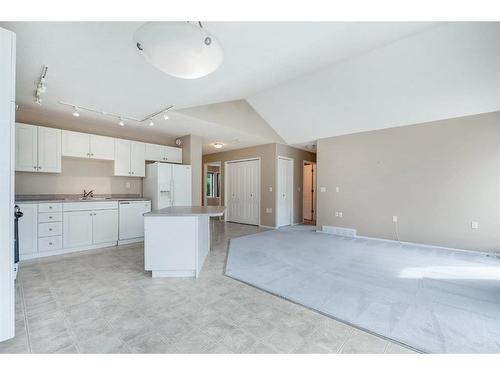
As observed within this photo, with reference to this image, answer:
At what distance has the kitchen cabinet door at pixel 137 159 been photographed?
15.1ft

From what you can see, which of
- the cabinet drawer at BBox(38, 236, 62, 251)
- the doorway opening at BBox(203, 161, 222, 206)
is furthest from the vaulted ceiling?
the doorway opening at BBox(203, 161, 222, 206)

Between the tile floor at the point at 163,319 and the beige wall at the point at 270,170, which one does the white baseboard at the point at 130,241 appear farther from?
the beige wall at the point at 270,170

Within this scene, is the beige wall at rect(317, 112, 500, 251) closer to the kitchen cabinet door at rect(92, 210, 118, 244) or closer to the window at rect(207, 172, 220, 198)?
the window at rect(207, 172, 220, 198)

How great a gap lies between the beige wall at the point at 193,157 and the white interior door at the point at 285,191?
2327 millimetres

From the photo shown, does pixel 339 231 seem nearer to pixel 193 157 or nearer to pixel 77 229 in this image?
pixel 193 157

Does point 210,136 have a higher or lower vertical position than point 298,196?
higher

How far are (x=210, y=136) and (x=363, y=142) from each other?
362 centimetres

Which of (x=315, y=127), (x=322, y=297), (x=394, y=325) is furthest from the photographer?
(x=315, y=127)

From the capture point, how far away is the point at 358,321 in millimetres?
1763

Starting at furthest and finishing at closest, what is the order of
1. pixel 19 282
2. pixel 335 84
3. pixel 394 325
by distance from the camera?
pixel 335 84
pixel 19 282
pixel 394 325

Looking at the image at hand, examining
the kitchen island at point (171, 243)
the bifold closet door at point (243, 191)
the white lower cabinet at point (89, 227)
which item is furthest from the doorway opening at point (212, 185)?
the kitchen island at point (171, 243)

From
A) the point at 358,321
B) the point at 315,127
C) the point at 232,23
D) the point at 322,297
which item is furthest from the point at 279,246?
the point at 232,23
